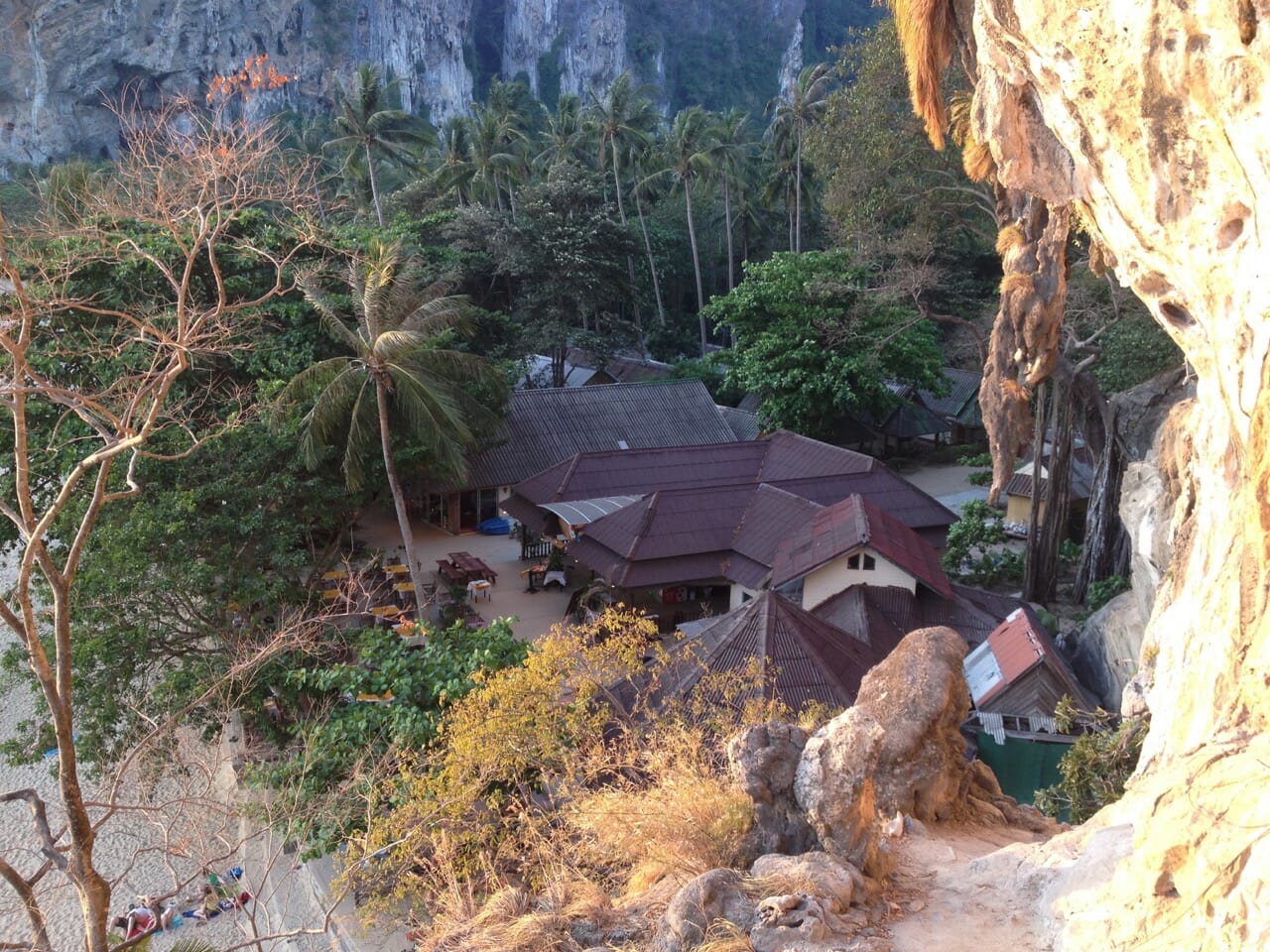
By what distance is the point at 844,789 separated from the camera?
7508mm

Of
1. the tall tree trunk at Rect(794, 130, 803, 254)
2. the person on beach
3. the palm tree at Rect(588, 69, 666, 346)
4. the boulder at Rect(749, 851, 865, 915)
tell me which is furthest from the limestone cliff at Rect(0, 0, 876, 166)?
the boulder at Rect(749, 851, 865, 915)

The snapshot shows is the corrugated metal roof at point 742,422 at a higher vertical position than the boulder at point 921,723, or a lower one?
higher

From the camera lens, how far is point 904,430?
31.6m

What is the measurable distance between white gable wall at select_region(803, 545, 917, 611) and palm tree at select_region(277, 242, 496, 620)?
22.0 ft

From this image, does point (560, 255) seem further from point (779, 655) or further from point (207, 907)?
point (207, 907)

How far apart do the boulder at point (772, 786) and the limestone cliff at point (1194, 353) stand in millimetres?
1785

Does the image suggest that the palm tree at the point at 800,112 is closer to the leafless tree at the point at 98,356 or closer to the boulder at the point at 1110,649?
the leafless tree at the point at 98,356

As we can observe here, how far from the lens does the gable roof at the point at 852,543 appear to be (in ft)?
56.1

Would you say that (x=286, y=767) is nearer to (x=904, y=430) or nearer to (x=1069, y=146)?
(x=1069, y=146)

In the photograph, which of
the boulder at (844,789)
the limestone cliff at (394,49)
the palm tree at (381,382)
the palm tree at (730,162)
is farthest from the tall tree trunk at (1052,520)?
the limestone cliff at (394,49)

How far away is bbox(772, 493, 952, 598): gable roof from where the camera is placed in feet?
56.1

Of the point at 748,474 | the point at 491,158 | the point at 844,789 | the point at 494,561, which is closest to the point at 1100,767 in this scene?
the point at 844,789

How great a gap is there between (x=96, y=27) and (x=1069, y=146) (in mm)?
71182

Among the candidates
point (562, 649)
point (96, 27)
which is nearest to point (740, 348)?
point (562, 649)
